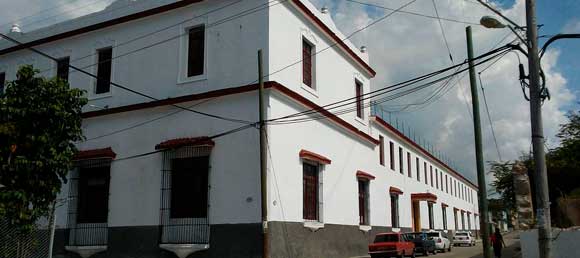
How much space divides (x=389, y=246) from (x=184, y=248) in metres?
9.14

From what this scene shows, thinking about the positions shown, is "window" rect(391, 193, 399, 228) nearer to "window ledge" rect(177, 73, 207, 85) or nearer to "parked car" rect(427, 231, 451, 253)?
"parked car" rect(427, 231, 451, 253)

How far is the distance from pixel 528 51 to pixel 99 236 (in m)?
16.8

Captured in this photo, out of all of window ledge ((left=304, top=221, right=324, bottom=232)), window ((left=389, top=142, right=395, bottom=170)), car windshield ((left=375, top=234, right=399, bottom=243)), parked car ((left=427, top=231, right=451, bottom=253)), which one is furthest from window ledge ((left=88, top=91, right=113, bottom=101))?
parked car ((left=427, top=231, right=451, bottom=253))

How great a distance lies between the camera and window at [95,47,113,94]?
2344cm

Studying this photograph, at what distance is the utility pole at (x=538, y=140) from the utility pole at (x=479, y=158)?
276cm

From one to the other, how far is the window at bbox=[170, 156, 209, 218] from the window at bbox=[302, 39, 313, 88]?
5.59 meters

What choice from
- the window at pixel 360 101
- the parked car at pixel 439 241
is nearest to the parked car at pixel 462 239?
the parked car at pixel 439 241

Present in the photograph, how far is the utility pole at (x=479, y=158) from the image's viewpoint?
613 inches

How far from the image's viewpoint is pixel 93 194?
2231 centimetres

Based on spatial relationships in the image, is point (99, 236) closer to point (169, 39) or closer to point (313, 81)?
point (169, 39)

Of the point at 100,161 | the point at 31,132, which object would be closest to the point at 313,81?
the point at 100,161

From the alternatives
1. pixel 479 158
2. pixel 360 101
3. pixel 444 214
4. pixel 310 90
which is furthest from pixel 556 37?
pixel 444 214

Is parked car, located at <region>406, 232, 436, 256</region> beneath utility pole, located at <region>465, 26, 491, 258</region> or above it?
→ beneath

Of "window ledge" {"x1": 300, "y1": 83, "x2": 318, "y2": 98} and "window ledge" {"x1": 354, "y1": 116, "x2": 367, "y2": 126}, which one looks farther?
"window ledge" {"x1": 354, "y1": 116, "x2": 367, "y2": 126}
